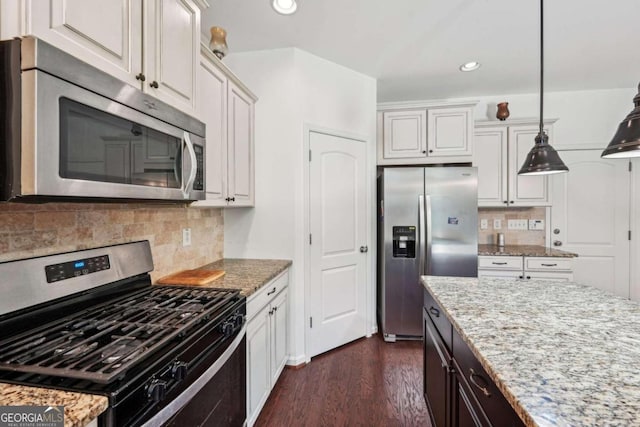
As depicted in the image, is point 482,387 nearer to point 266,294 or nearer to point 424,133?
point 266,294

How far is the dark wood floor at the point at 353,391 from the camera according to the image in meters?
1.83

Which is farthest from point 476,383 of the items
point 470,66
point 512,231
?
point 512,231

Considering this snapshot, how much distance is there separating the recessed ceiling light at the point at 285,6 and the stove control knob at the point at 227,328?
1977mm

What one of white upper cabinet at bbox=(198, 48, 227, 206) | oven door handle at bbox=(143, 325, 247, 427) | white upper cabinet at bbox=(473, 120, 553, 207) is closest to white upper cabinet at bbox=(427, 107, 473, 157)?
white upper cabinet at bbox=(473, 120, 553, 207)

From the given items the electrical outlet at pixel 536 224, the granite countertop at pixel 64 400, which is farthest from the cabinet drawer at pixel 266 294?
the electrical outlet at pixel 536 224

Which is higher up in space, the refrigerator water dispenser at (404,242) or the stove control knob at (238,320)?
the refrigerator water dispenser at (404,242)

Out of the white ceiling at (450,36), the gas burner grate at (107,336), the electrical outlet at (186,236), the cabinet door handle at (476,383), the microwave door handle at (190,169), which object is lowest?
the cabinet door handle at (476,383)

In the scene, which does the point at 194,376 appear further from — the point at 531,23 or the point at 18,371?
the point at 531,23

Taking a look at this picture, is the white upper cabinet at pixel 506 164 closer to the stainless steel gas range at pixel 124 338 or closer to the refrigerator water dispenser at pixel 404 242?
the refrigerator water dispenser at pixel 404 242

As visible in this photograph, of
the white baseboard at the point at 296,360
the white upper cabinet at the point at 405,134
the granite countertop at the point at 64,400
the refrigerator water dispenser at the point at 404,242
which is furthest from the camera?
the white upper cabinet at the point at 405,134

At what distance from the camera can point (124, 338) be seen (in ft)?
2.99

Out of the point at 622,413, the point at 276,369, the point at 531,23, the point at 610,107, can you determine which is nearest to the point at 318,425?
the point at 276,369

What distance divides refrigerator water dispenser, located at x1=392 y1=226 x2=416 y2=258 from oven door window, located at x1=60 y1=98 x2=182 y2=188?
2.17 m

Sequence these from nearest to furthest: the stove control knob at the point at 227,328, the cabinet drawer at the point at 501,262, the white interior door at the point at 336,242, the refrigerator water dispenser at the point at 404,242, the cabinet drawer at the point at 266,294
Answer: the stove control knob at the point at 227,328, the cabinet drawer at the point at 266,294, the white interior door at the point at 336,242, the refrigerator water dispenser at the point at 404,242, the cabinet drawer at the point at 501,262
